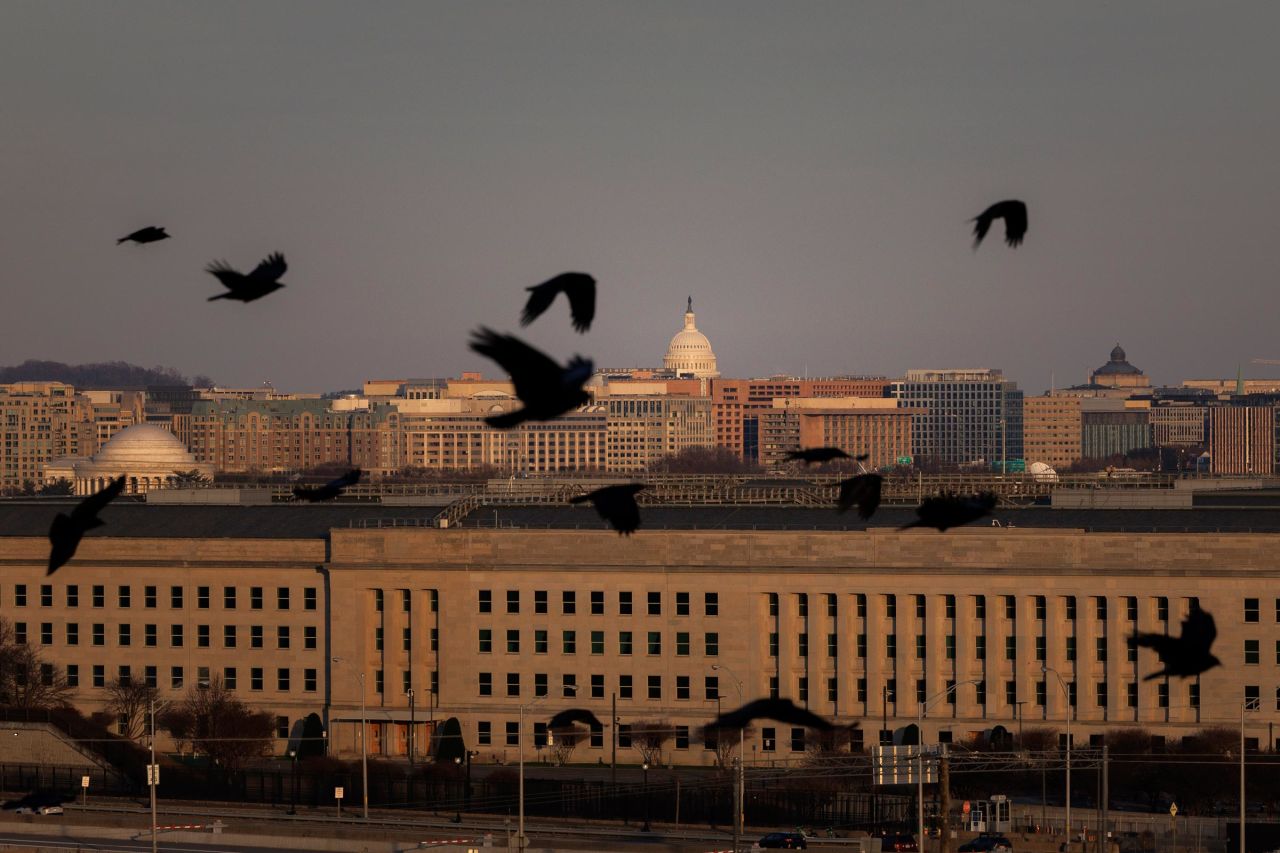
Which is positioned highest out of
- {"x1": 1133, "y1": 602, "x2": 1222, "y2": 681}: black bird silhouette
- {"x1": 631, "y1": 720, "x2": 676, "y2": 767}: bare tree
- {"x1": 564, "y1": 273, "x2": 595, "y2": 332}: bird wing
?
{"x1": 564, "y1": 273, "x2": 595, "y2": 332}: bird wing

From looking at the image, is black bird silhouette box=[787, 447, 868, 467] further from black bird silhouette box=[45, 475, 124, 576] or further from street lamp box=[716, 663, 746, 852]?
street lamp box=[716, 663, 746, 852]

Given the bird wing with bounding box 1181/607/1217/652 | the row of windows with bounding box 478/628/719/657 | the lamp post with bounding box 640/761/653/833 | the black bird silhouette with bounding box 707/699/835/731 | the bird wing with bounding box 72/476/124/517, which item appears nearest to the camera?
the bird wing with bounding box 72/476/124/517

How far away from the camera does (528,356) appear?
520 inches

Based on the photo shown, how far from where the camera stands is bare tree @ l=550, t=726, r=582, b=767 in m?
91.8

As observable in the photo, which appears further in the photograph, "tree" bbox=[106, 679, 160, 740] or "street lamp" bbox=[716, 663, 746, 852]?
"tree" bbox=[106, 679, 160, 740]

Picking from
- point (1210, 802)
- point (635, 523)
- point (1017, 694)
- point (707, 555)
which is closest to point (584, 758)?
point (707, 555)

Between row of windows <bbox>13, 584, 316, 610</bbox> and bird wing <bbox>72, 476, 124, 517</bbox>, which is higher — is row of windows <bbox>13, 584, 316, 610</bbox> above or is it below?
below

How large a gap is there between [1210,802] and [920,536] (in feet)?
65.0

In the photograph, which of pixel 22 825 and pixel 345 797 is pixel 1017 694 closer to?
pixel 345 797

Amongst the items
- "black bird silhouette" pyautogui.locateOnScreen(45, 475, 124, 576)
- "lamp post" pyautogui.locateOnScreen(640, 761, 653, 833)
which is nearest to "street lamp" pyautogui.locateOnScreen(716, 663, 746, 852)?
"lamp post" pyautogui.locateOnScreen(640, 761, 653, 833)

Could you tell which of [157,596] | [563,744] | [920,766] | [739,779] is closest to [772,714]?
A: [920,766]

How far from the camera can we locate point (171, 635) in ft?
340

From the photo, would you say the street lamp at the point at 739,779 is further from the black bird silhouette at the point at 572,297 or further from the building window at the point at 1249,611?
the black bird silhouette at the point at 572,297

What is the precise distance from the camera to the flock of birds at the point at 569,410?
13141 mm
